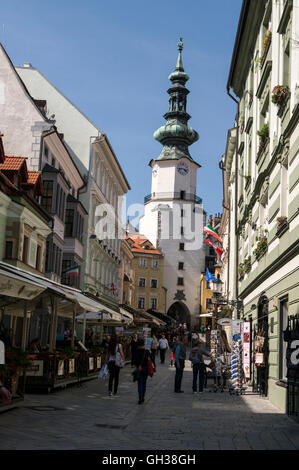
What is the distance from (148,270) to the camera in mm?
92188

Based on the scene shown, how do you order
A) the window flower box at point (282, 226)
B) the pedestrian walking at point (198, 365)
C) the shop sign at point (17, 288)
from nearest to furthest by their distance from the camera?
the shop sign at point (17, 288), the window flower box at point (282, 226), the pedestrian walking at point (198, 365)

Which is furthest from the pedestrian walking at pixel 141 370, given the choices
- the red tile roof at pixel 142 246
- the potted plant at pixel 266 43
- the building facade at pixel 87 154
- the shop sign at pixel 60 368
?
the red tile roof at pixel 142 246

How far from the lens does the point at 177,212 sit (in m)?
95.8

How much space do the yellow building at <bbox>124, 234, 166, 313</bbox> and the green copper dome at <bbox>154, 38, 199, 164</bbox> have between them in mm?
15822

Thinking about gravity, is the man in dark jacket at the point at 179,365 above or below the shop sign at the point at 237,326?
below

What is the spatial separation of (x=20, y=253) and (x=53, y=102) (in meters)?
20.1

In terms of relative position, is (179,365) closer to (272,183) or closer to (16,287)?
(272,183)

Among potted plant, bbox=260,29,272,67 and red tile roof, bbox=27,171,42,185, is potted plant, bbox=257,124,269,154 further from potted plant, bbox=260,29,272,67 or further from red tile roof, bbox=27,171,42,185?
red tile roof, bbox=27,171,42,185

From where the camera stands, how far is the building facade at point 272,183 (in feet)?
45.8

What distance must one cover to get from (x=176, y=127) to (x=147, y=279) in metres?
24.3

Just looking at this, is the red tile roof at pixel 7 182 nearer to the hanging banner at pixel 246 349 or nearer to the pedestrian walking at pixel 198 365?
the pedestrian walking at pixel 198 365

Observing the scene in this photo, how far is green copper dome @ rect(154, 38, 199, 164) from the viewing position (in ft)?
319
